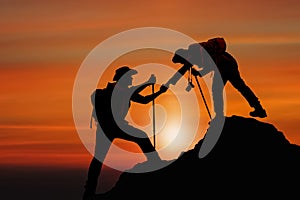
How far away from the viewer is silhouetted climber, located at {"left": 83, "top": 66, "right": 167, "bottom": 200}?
213 ft

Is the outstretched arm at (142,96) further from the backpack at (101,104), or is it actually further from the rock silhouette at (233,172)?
the rock silhouette at (233,172)

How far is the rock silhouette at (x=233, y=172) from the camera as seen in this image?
64562 mm

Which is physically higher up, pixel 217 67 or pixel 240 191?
pixel 217 67

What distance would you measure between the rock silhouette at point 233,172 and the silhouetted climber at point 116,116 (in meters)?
0.95

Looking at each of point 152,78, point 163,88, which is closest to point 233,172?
point 163,88

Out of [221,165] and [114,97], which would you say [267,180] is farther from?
[114,97]

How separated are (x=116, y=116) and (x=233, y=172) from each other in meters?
4.58

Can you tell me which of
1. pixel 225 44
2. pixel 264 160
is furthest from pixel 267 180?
pixel 225 44

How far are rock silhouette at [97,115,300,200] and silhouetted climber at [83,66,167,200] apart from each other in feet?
3.12

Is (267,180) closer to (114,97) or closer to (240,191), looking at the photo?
(240,191)

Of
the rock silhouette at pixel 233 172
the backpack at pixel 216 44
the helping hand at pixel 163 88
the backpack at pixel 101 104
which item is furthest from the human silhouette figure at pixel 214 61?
the backpack at pixel 101 104

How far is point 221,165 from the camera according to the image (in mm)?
65500

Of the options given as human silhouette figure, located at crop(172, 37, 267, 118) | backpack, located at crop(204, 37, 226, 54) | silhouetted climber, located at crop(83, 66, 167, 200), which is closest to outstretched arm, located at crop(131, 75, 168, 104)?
silhouetted climber, located at crop(83, 66, 167, 200)

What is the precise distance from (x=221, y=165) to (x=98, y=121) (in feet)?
15.2
